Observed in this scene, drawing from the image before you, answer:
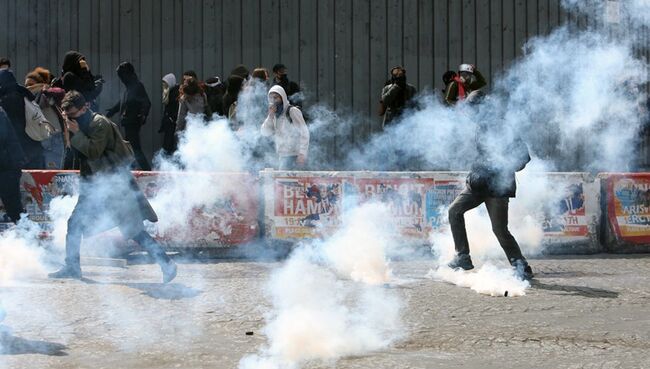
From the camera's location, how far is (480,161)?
7.87 meters

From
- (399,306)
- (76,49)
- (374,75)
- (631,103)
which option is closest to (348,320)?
(399,306)

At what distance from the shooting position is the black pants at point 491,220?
7852 millimetres

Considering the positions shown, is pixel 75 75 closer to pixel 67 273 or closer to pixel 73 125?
pixel 73 125

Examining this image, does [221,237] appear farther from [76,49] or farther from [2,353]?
[76,49]

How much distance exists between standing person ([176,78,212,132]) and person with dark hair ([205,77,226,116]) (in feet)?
1.28

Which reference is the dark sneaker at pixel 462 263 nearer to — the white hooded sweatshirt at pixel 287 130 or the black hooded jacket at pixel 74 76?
the white hooded sweatshirt at pixel 287 130

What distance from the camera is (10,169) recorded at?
9047 mm

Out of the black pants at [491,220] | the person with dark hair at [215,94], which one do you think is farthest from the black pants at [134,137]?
the black pants at [491,220]

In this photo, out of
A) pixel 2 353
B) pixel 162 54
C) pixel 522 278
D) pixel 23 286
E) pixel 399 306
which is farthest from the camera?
pixel 162 54

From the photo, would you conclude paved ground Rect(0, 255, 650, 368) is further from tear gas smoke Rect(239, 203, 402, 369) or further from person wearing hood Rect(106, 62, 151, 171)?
person wearing hood Rect(106, 62, 151, 171)

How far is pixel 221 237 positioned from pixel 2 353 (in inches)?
166

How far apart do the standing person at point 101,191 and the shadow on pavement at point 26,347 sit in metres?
A: 2.04

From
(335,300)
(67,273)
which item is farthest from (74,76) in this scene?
(335,300)

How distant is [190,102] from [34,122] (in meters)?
2.04
